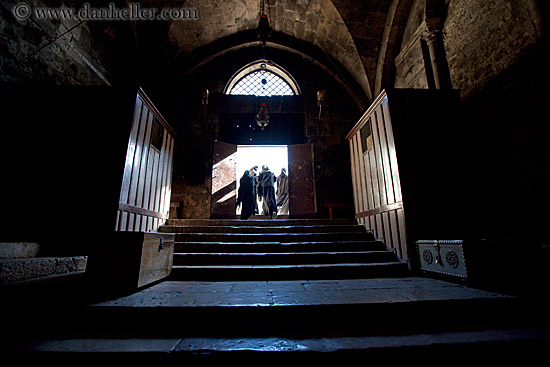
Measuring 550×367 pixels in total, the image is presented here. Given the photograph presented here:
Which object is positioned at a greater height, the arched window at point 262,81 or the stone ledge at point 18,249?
the arched window at point 262,81

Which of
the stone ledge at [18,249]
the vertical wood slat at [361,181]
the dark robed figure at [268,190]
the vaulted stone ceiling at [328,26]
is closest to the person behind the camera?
the stone ledge at [18,249]

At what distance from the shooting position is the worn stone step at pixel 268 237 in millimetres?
4496

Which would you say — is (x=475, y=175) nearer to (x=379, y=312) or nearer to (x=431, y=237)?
(x=431, y=237)

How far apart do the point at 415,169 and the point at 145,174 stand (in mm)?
5411

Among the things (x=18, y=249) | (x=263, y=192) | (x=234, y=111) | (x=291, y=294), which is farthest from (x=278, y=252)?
(x=234, y=111)

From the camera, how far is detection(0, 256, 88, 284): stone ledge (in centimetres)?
221

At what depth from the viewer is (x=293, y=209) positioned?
8.09m

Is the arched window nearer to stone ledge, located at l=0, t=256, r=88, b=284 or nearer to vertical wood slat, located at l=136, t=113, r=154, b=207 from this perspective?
vertical wood slat, located at l=136, t=113, r=154, b=207

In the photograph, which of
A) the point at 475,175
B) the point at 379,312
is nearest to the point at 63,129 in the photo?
the point at 379,312

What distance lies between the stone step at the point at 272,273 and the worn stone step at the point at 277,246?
768mm

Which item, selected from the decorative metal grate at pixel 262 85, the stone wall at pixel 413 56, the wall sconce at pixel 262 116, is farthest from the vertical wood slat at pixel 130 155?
the stone wall at pixel 413 56

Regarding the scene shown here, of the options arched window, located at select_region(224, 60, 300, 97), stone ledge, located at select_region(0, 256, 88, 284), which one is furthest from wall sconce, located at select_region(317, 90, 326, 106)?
stone ledge, located at select_region(0, 256, 88, 284)

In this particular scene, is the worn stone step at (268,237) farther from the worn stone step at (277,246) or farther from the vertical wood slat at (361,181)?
the vertical wood slat at (361,181)

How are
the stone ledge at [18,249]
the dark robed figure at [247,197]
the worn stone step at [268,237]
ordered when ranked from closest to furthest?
the stone ledge at [18,249]
the worn stone step at [268,237]
the dark robed figure at [247,197]
